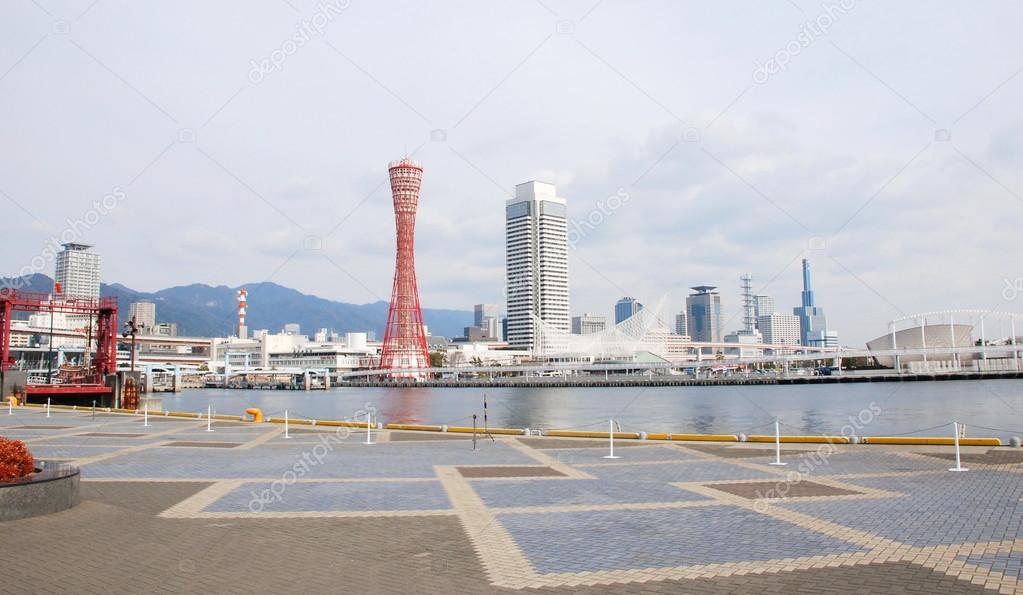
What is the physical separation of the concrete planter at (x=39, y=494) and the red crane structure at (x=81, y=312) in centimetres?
4758

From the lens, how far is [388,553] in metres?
8.17

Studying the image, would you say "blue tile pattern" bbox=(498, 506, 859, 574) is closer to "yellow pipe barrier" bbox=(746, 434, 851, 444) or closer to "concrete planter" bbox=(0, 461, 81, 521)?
"concrete planter" bbox=(0, 461, 81, 521)

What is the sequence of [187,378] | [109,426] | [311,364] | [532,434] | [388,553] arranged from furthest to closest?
1. [311,364]
2. [187,378]
3. [109,426]
4. [532,434]
5. [388,553]

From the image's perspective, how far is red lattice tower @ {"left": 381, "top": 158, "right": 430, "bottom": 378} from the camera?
12119 cm

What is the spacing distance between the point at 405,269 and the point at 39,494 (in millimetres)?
115500

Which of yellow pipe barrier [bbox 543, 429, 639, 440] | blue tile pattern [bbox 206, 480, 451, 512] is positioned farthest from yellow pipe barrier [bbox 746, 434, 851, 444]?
blue tile pattern [bbox 206, 480, 451, 512]

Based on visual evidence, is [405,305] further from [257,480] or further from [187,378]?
[257,480]

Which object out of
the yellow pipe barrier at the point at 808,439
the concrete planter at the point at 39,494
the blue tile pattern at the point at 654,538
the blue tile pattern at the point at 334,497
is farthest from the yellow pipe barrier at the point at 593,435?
the concrete planter at the point at 39,494

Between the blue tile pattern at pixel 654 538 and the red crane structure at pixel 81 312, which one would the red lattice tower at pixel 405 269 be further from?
the blue tile pattern at pixel 654 538

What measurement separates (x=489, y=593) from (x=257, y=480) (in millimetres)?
8363

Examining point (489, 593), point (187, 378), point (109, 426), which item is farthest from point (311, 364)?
point (489, 593)

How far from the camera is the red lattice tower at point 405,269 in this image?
12119 centimetres

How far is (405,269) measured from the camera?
12419 cm

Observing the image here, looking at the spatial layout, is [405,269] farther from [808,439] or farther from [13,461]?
[13,461]
